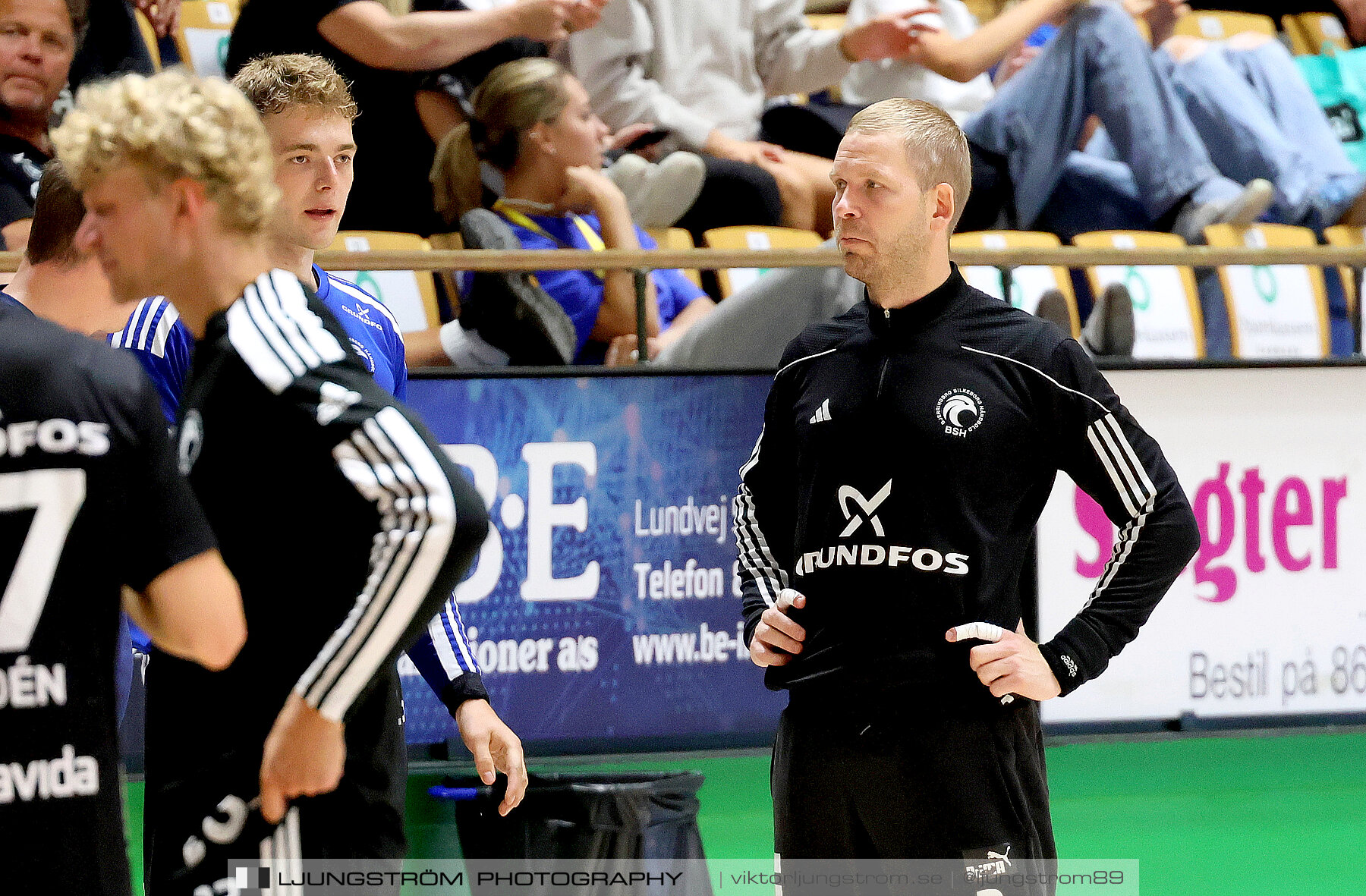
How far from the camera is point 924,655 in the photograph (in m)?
2.46

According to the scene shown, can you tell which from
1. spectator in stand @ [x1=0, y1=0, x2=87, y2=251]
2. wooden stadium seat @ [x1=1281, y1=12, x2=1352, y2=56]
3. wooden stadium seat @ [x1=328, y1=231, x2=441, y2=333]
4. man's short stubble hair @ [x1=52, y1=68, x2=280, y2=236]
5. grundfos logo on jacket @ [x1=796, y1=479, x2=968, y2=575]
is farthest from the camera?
wooden stadium seat @ [x1=1281, y1=12, x2=1352, y2=56]

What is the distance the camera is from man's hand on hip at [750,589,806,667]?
2555mm

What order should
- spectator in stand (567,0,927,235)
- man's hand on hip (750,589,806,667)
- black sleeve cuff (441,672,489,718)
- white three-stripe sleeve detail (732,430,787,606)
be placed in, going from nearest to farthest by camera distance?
black sleeve cuff (441,672,489,718) < man's hand on hip (750,589,806,667) < white three-stripe sleeve detail (732,430,787,606) < spectator in stand (567,0,927,235)

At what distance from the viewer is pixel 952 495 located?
2.47 m

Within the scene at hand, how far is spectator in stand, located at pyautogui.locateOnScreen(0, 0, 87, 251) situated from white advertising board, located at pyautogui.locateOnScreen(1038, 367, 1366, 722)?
332 cm

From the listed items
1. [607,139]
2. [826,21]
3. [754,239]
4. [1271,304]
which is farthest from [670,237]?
[826,21]

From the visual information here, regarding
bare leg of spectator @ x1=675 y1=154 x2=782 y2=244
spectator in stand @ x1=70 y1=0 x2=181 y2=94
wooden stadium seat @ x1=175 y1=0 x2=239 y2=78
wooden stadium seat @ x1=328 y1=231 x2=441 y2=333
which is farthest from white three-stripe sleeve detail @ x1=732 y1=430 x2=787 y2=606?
wooden stadium seat @ x1=175 y1=0 x2=239 y2=78

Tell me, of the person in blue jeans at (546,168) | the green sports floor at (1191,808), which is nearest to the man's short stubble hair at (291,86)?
the green sports floor at (1191,808)

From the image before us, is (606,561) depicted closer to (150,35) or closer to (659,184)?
(659,184)

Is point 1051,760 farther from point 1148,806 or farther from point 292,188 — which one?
point 292,188

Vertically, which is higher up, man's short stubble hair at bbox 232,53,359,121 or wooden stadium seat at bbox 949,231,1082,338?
wooden stadium seat at bbox 949,231,1082,338

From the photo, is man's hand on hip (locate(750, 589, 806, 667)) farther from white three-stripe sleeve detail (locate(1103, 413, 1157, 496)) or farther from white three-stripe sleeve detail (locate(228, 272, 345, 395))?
white three-stripe sleeve detail (locate(228, 272, 345, 395))

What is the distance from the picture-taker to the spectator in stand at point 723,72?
6.43 meters

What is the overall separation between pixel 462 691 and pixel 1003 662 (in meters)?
0.80
